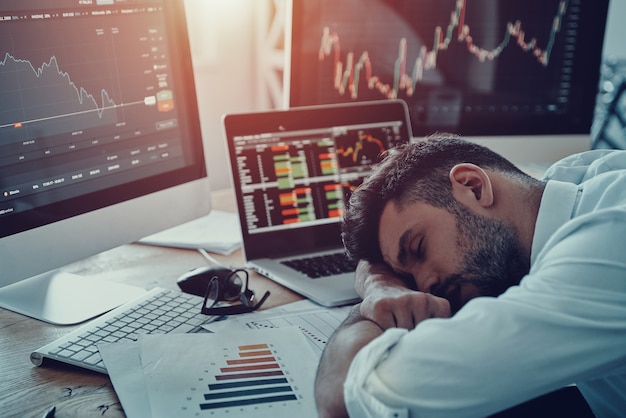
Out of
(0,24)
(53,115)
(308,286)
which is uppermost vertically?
(0,24)

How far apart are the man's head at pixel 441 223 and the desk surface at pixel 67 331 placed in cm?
20

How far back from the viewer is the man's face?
903 millimetres

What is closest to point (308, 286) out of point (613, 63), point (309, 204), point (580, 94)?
point (309, 204)

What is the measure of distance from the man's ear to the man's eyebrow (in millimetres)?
91

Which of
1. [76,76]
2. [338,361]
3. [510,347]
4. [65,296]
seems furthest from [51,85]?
[510,347]

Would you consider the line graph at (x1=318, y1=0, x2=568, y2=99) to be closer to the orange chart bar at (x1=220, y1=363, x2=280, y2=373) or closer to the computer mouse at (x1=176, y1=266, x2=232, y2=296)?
the computer mouse at (x1=176, y1=266, x2=232, y2=296)

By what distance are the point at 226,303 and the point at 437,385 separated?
19.2 inches

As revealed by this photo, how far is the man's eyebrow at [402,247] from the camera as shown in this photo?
95 centimetres

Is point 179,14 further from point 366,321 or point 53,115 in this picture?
point 366,321

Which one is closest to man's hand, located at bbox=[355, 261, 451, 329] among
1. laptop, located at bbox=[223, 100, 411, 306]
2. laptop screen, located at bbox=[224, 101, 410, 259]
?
laptop, located at bbox=[223, 100, 411, 306]

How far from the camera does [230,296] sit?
41.8 inches

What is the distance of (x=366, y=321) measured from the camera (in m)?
0.83

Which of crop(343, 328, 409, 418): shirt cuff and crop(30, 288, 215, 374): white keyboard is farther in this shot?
crop(30, 288, 215, 374): white keyboard

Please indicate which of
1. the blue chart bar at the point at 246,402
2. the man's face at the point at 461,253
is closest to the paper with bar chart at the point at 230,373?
the blue chart bar at the point at 246,402
